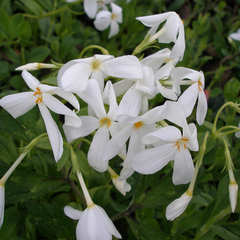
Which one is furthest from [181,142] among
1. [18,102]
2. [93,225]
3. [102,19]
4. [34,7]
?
[34,7]

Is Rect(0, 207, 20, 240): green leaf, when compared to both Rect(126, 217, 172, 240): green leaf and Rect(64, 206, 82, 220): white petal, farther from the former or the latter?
Rect(126, 217, 172, 240): green leaf

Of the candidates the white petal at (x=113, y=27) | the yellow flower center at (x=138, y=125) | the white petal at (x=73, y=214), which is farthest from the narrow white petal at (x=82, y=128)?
the white petal at (x=113, y=27)

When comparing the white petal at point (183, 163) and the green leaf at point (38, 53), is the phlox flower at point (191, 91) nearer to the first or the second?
the white petal at point (183, 163)

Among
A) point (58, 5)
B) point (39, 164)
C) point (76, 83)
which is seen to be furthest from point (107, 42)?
point (76, 83)

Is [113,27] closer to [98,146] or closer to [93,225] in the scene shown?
[98,146]

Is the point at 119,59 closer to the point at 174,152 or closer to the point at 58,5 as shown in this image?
the point at 174,152

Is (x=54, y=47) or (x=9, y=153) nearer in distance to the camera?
(x=9, y=153)
